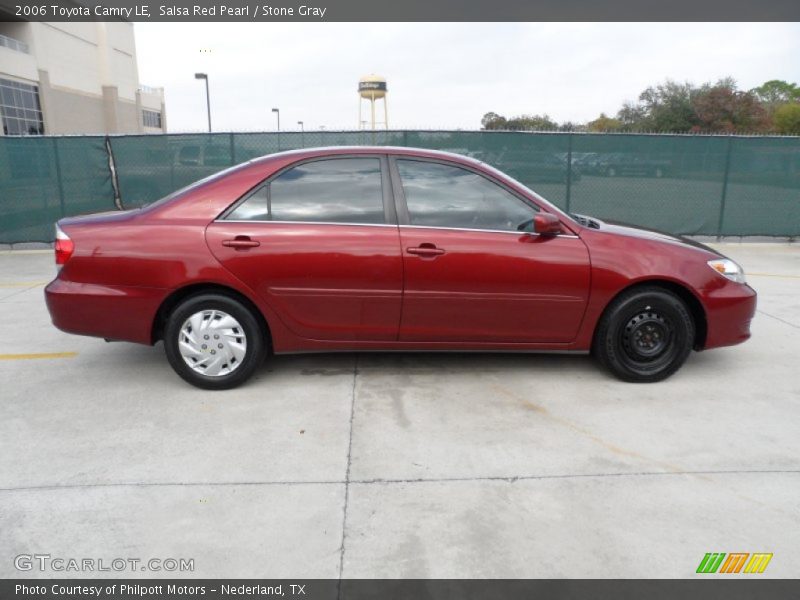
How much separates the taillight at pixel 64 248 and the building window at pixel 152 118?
64455 millimetres

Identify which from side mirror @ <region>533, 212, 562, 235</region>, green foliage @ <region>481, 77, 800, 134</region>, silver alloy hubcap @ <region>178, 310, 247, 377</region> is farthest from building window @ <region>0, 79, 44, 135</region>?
side mirror @ <region>533, 212, 562, 235</region>

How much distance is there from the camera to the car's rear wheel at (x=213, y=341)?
409 centimetres

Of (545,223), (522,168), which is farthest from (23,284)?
(522,168)

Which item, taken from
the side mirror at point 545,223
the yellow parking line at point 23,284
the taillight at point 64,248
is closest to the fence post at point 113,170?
the yellow parking line at point 23,284

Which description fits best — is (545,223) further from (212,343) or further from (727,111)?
(727,111)

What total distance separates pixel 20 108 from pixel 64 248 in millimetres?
44241

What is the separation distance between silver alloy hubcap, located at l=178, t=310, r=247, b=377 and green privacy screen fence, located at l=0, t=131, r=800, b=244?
21.1ft

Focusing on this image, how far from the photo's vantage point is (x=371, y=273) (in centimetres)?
407

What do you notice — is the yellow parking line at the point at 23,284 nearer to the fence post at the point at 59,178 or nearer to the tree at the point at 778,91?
the fence post at the point at 59,178

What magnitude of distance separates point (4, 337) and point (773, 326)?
284 inches

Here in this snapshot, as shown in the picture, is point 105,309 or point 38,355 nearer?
point 105,309

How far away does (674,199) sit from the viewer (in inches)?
407

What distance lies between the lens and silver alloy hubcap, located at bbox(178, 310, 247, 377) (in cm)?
411
